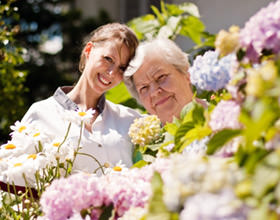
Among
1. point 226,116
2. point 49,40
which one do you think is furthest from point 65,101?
point 49,40

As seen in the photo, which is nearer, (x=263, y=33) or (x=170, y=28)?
(x=263, y=33)

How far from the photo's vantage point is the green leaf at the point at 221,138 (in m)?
0.65

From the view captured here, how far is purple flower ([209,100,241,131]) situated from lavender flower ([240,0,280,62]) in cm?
8

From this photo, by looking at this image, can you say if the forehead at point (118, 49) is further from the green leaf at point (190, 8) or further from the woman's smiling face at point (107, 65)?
the green leaf at point (190, 8)

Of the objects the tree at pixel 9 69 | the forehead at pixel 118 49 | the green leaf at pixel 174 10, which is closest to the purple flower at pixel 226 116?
the forehead at pixel 118 49

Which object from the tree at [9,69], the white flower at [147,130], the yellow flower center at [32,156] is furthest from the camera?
the tree at [9,69]

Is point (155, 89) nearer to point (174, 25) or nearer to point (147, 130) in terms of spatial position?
point (147, 130)

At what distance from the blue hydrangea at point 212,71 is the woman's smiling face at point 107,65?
112 centimetres

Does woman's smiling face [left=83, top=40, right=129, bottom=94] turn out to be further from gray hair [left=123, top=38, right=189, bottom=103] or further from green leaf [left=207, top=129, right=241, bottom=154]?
green leaf [left=207, top=129, right=241, bottom=154]

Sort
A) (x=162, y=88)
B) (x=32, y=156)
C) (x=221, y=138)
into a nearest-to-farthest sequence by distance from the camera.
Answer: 1. (x=221, y=138)
2. (x=32, y=156)
3. (x=162, y=88)

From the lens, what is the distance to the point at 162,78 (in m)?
1.92

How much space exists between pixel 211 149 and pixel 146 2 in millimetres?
5350

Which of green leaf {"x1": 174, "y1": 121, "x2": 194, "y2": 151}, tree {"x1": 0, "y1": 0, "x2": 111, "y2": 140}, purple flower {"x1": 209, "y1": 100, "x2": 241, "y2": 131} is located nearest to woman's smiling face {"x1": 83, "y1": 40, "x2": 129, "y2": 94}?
green leaf {"x1": 174, "y1": 121, "x2": 194, "y2": 151}

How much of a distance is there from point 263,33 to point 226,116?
0.45 ft
